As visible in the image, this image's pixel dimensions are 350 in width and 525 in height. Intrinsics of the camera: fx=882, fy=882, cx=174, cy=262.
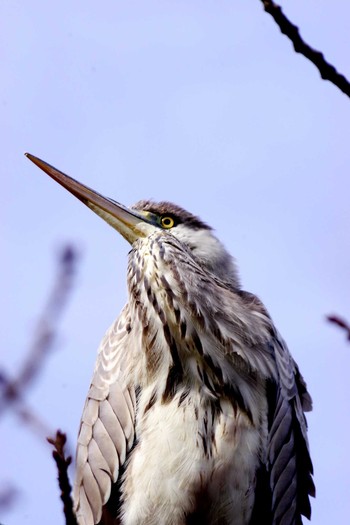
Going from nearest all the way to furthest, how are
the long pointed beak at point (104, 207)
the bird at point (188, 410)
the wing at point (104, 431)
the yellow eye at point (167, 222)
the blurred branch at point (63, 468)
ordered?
the blurred branch at point (63, 468)
the bird at point (188, 410)
the wing at point (104, 431)
the long pointed beak at point (104, 207)
the yellow eye at point (167, 222)

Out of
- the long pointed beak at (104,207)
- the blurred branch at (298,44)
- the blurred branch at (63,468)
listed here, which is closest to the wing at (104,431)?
the long pointed beak at (104,207)

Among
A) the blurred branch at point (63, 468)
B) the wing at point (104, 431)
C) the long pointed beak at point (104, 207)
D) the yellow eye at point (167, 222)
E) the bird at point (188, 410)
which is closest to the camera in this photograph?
the blurred branch at point (63, 468)

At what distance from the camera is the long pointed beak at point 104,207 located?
3709 mm

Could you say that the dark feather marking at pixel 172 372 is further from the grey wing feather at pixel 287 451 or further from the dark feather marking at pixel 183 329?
the grey wing feather at pixel 287 451

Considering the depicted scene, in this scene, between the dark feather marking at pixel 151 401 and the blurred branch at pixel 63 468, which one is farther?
the dark feather marking at pixel 151 401

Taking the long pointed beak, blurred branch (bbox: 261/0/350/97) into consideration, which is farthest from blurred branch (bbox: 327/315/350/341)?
the long pointed beak

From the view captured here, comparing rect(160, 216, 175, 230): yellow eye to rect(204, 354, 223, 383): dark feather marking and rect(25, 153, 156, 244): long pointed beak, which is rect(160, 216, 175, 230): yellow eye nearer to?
rect(25, 153, 156, 244): long pointed beak

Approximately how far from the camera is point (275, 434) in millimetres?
3279

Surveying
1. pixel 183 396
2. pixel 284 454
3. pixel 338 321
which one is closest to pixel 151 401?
pixel 183 396

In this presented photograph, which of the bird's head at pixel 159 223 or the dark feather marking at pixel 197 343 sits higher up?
the bird's head at pixel 159 223

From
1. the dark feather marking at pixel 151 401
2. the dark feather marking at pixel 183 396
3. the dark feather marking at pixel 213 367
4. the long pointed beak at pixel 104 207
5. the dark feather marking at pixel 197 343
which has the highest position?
the long pointed beak at pixel 104 207

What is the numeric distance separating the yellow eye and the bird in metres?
0.19

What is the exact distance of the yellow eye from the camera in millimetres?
3871

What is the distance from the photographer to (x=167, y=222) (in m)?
3.88
